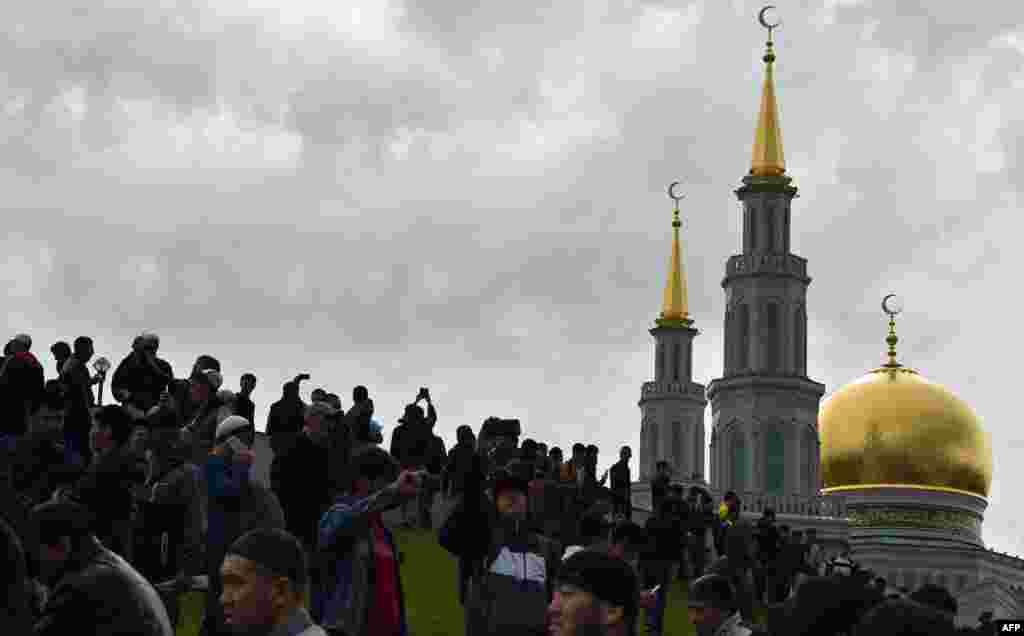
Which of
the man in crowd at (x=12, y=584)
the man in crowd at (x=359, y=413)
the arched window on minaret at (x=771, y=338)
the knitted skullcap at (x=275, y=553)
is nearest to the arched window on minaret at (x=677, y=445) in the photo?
the arched window on minaret at (x=771, y=338)

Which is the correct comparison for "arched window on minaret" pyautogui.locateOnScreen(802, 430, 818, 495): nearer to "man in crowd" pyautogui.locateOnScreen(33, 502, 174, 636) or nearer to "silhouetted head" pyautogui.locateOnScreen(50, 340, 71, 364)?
"silhouetted head" pyautogui.locateOnScreen(50, 340, 71, 364)

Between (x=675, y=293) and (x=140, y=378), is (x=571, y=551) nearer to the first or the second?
(x=140, y=378)

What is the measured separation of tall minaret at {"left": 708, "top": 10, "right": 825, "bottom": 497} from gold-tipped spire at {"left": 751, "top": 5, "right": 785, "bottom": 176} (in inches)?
25.6

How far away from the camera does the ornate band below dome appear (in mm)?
67625

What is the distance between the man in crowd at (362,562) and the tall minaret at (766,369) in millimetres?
63823

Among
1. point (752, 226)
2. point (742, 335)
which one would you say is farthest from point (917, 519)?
point (752, 226)

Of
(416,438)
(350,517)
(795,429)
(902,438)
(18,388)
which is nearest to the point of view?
(350,517)

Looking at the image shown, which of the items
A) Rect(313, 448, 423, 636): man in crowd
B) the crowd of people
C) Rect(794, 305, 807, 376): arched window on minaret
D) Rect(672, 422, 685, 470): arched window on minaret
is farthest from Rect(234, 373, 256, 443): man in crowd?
Rect(672, 422, 685, 470): arched window on minaret

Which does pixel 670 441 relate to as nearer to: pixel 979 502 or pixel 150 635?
pixel 979 502

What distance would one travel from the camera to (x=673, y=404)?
82438mm

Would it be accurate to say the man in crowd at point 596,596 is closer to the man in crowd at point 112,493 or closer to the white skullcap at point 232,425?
the man in crowd at point 112,493

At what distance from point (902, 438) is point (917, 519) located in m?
3.95

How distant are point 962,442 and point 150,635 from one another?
66345mm

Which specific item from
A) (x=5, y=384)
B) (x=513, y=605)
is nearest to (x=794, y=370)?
(x=5, y=384)
